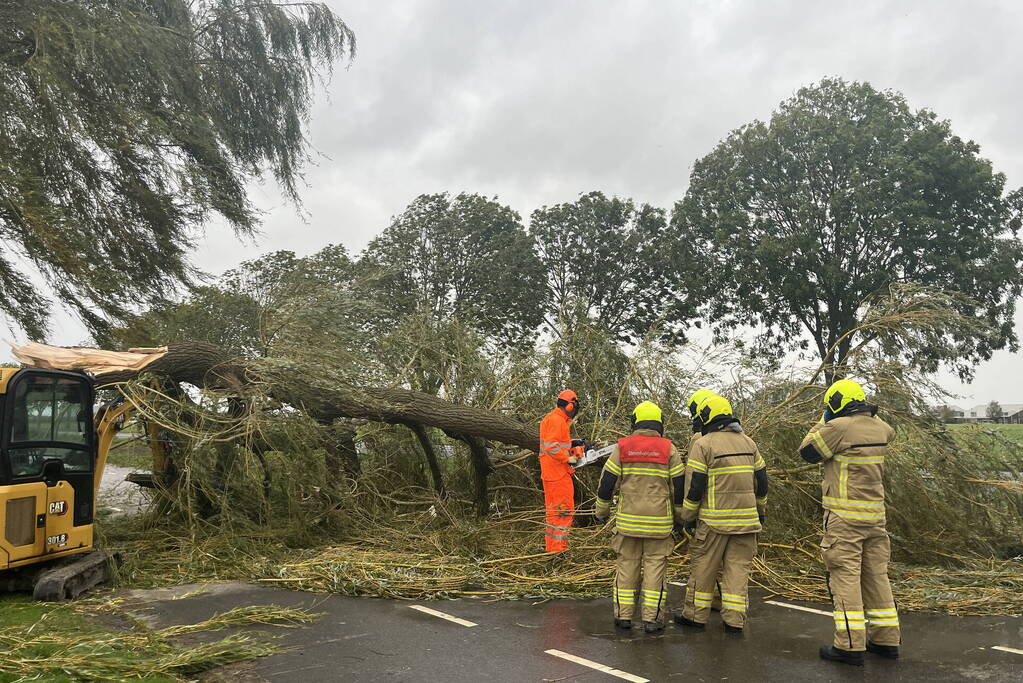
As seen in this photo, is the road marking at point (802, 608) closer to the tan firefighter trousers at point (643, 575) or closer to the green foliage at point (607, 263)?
the tan firefighter trousers at point (643, 575)

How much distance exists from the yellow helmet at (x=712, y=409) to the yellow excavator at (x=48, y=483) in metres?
5.13

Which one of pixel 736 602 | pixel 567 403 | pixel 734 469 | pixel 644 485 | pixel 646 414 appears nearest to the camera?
pixel 736 602

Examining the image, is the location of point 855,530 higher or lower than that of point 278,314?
lower

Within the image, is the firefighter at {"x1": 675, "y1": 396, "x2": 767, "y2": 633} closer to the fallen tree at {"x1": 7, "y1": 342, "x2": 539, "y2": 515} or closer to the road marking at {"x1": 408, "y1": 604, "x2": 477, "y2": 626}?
the road marking at {"x1": 408, "y1": 604, "x2": 477, "y2": 626}

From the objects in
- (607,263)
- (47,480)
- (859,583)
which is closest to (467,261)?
(607,263)

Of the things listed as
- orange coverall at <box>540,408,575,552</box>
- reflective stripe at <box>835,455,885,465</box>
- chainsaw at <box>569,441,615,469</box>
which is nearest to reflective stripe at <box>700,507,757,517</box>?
reflective stripe at <box>835,455,885,465</box>

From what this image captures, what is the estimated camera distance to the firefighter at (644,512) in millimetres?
5793

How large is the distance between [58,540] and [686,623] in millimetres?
5131

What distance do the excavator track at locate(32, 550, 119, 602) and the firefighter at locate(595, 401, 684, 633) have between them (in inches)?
168

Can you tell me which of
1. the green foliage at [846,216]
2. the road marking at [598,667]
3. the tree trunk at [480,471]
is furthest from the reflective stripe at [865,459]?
the green foliage at [846,216]

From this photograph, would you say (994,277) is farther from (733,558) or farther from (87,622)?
(87,622)

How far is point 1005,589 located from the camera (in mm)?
6707

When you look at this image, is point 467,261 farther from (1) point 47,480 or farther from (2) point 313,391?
(1) point 47,480

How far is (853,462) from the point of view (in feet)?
17.4
